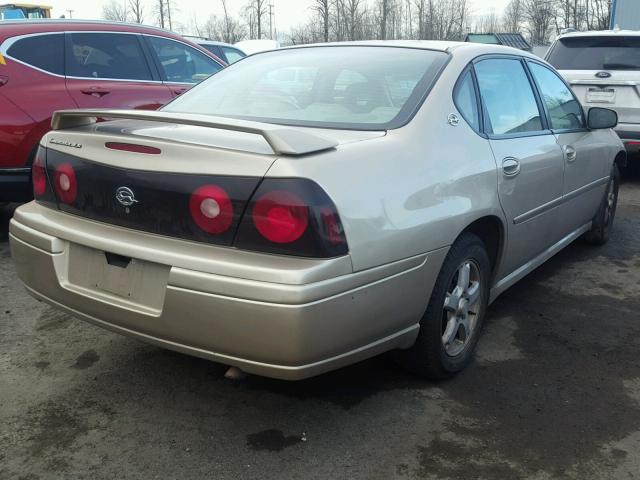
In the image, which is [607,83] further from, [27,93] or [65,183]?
[65,183]

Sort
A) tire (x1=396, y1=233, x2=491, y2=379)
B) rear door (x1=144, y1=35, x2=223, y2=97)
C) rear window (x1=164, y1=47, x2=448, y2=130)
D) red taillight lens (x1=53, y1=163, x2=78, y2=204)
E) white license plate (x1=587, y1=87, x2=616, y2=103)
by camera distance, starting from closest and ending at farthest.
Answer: red taillight lens (x1=53, y1=163, x2=78, y2=204), tire (x1=396, y1=233, x2=491, y2=379), rear window (x1=164, y1=47, x2=448, y2=130), rear door (x1=144, y1=35, x2=223, y2=97), white license plate (x1=587, y1=87, x2=616, y2=103)

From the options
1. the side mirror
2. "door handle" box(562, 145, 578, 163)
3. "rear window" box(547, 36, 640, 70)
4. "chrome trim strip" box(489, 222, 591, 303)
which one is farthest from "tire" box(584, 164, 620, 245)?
"rear window" box(547, 36, 640, 70)

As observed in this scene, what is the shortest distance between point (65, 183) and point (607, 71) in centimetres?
657

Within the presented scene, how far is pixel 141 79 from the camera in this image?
575cm

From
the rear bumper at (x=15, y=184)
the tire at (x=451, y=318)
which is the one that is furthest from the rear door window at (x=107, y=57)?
the tire at (x=451, y=318)

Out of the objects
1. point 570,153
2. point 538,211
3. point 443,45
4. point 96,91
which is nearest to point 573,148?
point 570,153

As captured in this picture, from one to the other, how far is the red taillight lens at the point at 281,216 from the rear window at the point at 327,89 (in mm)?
684

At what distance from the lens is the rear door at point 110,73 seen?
17.1 feet

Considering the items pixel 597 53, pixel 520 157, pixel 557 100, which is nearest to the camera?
pixel 520 157

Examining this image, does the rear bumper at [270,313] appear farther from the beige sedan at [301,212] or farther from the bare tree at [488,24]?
the bare tree at [488,24]

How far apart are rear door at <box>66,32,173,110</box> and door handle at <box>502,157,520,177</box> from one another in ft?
11.5

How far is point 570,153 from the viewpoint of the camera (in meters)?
3.89

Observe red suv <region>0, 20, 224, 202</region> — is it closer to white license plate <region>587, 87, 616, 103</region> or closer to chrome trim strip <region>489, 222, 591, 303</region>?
chrome trim strip <region>489, 222, 591, 303</region>

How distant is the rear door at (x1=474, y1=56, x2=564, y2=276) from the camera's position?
3.13 meters
